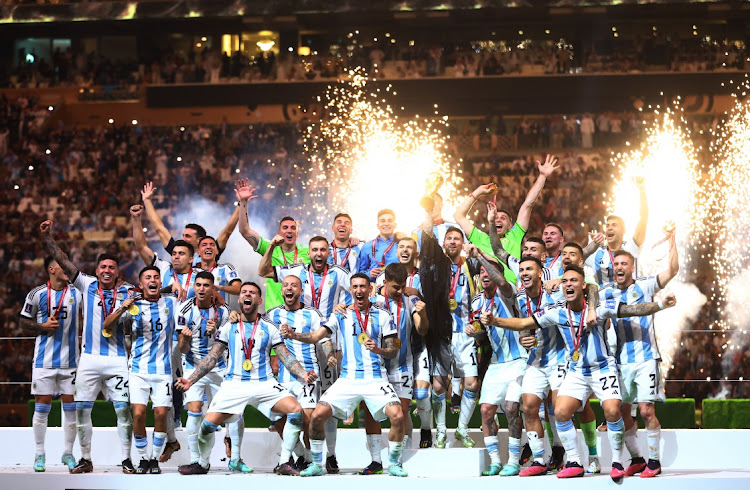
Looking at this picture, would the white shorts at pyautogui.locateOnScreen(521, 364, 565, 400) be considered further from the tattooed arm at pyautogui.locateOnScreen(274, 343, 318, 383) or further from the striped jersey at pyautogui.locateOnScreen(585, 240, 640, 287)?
the tattooed arm at pyautogui.locateOnScreen(274, 343, 318, 383)

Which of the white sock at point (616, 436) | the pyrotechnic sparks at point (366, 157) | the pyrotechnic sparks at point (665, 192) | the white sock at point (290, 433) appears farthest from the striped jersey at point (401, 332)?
the pyrotechnic sparks at point (366, 157)

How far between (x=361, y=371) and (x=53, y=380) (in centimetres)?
277

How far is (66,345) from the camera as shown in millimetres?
9297

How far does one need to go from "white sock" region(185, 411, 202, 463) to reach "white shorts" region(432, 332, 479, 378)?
201cm

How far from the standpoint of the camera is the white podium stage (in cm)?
827

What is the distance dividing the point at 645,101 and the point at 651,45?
5.31 ft

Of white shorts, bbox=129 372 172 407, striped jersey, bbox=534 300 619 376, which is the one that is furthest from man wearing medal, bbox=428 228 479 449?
white shorts, bbox=129 372 172 407

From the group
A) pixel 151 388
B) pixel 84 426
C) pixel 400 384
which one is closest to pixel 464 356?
pixel 400 384

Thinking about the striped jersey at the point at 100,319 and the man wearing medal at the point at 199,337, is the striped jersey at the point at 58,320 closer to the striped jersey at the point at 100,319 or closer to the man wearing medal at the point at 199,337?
the striped jersey at the point at 100,319

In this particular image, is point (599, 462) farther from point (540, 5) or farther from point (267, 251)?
point (540, 5)

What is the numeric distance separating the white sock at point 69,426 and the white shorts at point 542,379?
3.81m

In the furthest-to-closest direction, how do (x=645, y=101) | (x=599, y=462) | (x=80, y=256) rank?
(x=645, y=101) → (x=80, y=256) → (x=599, y=462)

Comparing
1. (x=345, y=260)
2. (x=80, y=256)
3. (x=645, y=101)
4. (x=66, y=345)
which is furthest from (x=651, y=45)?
(x=66, y=345)

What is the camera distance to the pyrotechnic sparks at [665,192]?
20.8 meters
